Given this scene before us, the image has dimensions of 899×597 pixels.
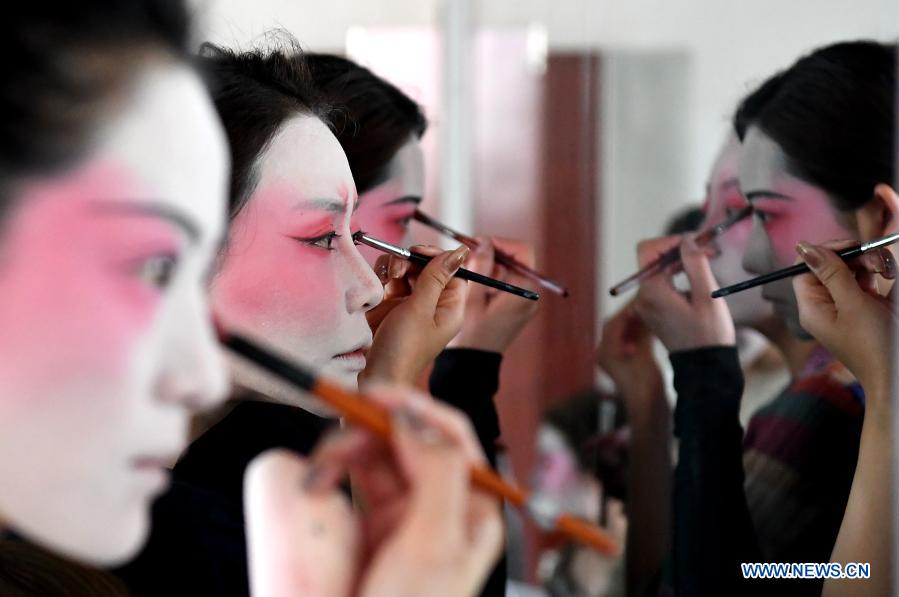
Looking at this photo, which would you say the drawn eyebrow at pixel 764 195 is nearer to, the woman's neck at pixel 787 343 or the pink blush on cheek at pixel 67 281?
the woman's neck at pixel 787 343

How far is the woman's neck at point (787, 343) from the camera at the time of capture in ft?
2.81

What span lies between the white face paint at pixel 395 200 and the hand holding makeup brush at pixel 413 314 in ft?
0.07

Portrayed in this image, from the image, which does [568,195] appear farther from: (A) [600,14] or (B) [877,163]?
(B) [877,163]

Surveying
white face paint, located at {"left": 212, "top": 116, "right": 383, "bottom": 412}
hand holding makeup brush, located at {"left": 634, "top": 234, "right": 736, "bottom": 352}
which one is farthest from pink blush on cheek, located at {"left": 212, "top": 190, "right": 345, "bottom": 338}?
hand holding makeup brush, located at {"left": 634, "top": 234, "right": 736, "bottom": 352}

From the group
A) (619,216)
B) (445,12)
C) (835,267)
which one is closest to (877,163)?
(835,267)

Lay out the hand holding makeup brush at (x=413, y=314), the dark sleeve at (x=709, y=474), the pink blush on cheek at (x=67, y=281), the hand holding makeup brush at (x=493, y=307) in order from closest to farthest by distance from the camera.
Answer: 1. the pink blush on cheek at (x=67, y=281)
2. the hand holding makeup brush at (x=413, y=314)
3. the hand holding makeup brush at (x=493, y=307)
4. the dark sleeve at (x=709, y=474)

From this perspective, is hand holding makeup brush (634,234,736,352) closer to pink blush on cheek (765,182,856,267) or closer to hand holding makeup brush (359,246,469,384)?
pink blush on cheek (765,182,856,267)

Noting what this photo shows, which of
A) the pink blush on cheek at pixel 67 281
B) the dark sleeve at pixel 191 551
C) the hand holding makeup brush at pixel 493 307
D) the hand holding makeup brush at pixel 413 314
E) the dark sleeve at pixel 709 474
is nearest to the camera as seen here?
the pink blush on cheek at pixel 67 281

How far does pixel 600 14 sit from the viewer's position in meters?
1.10

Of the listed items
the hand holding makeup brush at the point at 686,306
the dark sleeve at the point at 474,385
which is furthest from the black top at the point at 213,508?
the hand holding makeup brush at the point at 686,306

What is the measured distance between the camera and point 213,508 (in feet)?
1.89

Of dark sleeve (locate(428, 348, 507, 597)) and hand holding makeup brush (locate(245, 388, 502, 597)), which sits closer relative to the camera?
hand holding makeup brush (locate(245, 388, 502, 597))

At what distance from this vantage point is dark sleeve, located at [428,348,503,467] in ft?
2.35

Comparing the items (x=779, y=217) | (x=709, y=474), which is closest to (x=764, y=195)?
(x=779, y=217)
